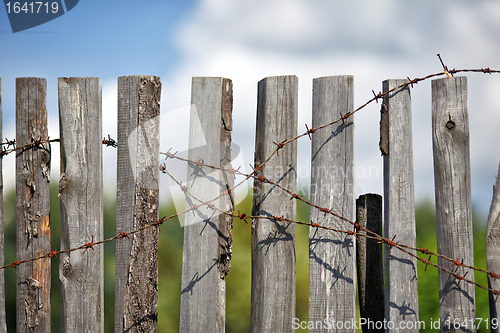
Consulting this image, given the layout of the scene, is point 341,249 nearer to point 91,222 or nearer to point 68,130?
point 91,222

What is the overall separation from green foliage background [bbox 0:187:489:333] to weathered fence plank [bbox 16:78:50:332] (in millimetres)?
2827

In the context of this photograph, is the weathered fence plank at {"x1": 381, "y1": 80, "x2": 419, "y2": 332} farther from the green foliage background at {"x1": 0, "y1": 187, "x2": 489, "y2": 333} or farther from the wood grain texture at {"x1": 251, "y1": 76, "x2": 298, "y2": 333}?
the green foliage background at {"x1": 0, "y1": 187, "x2": 489, "y2": 333}

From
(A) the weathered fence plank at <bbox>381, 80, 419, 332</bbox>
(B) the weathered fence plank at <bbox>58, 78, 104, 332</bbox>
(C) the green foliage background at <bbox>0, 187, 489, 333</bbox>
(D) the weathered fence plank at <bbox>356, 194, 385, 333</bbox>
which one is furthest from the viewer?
(C) the green foliage background at <bbox>0, 187, 489, 333</bbox>

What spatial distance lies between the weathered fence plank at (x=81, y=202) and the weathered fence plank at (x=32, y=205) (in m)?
0.15

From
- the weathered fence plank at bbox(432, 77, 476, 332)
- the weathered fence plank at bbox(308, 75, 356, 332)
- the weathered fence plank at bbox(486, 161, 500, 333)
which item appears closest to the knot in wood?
the weathered fence plank at bbox(432, 77, 476, 332)

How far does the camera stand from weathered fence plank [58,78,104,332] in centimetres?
254

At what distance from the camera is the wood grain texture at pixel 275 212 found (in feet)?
7.96

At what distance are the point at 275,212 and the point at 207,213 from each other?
435 millimetres

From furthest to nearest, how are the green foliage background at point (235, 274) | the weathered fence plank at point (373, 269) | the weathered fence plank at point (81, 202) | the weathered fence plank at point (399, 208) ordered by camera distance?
the green foliage background at point (235, 274) < the weathered fence plank at point (373, 269) < the weathered fence plank at point (81, 202) < the weathered fence plank at point (399, 208)

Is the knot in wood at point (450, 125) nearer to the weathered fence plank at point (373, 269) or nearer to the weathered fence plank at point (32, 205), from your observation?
the weathered fence plank at point (373, 269)

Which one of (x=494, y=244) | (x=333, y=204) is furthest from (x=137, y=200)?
(x=494, y=244)

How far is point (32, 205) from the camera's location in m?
2.64

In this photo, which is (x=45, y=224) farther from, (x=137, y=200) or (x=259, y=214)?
(x=259, y=214)

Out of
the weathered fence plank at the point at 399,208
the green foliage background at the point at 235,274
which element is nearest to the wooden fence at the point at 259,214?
the weathered fence plank at the point at 399,208
